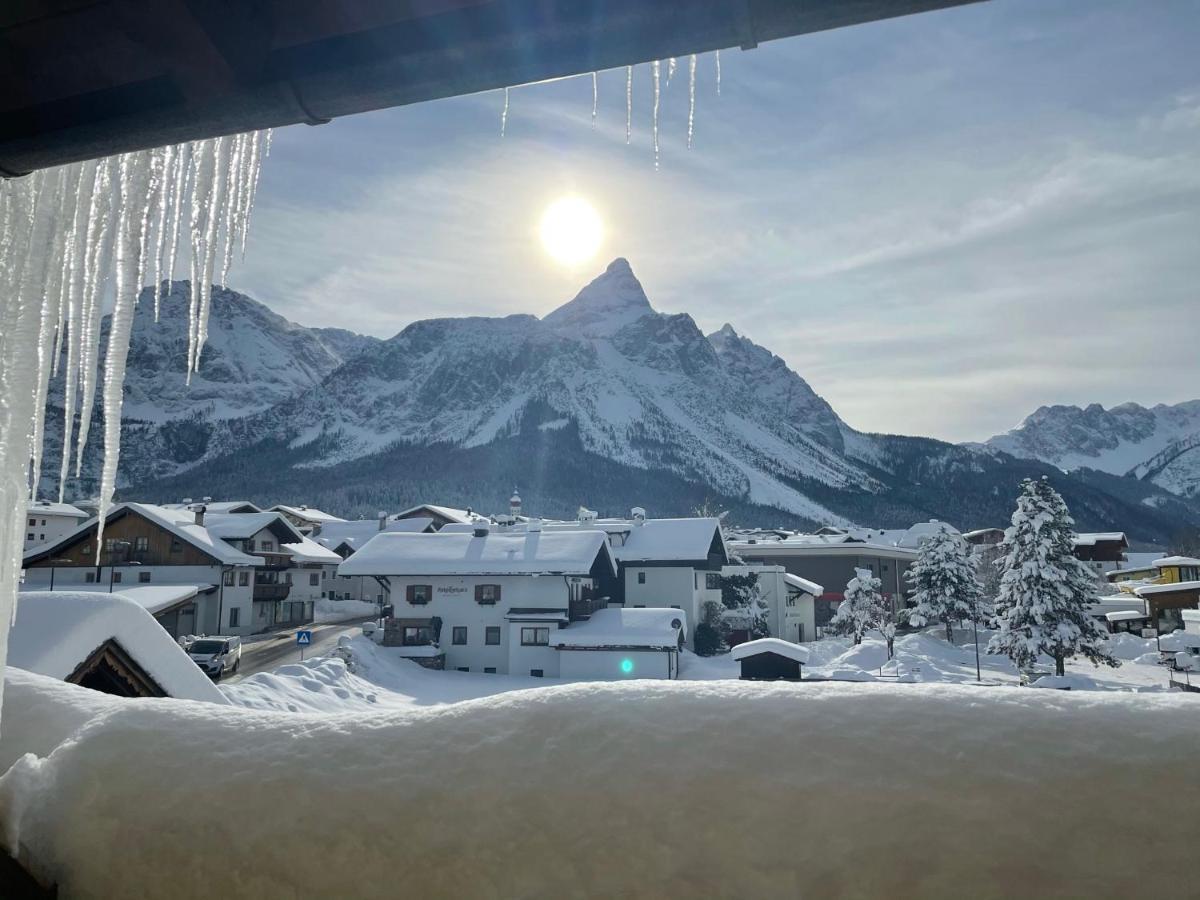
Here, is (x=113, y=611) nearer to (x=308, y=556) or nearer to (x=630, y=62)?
(x=630, y=62)

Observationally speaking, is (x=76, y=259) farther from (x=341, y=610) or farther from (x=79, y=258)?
(x=341, y=610)

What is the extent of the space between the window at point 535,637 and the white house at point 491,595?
1.8 inches

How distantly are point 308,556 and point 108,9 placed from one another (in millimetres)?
54447

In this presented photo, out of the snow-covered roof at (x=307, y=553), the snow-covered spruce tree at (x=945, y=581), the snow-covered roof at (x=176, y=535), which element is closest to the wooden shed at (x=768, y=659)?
the snow-covered spruce tree at (x=945, y=581)

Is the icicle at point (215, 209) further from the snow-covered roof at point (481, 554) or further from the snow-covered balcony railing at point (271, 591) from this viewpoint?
Result: the snow-covered balcony railing at point (271, 591)

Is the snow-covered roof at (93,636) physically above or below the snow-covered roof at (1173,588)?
above

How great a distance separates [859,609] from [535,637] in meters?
20.9

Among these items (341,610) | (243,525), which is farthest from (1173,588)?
(243,525)

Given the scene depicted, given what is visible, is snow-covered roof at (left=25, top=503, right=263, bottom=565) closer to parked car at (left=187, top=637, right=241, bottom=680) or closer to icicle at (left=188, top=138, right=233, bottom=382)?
parked car at (left=187, top=637, right=241, bottom=680)

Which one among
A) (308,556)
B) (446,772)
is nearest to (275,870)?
(446,772)

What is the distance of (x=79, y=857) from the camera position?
296 centimetres

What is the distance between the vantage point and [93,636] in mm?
7539

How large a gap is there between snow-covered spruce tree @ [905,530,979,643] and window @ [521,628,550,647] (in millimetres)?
26286

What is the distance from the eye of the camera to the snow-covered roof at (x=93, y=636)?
7.19 meters
